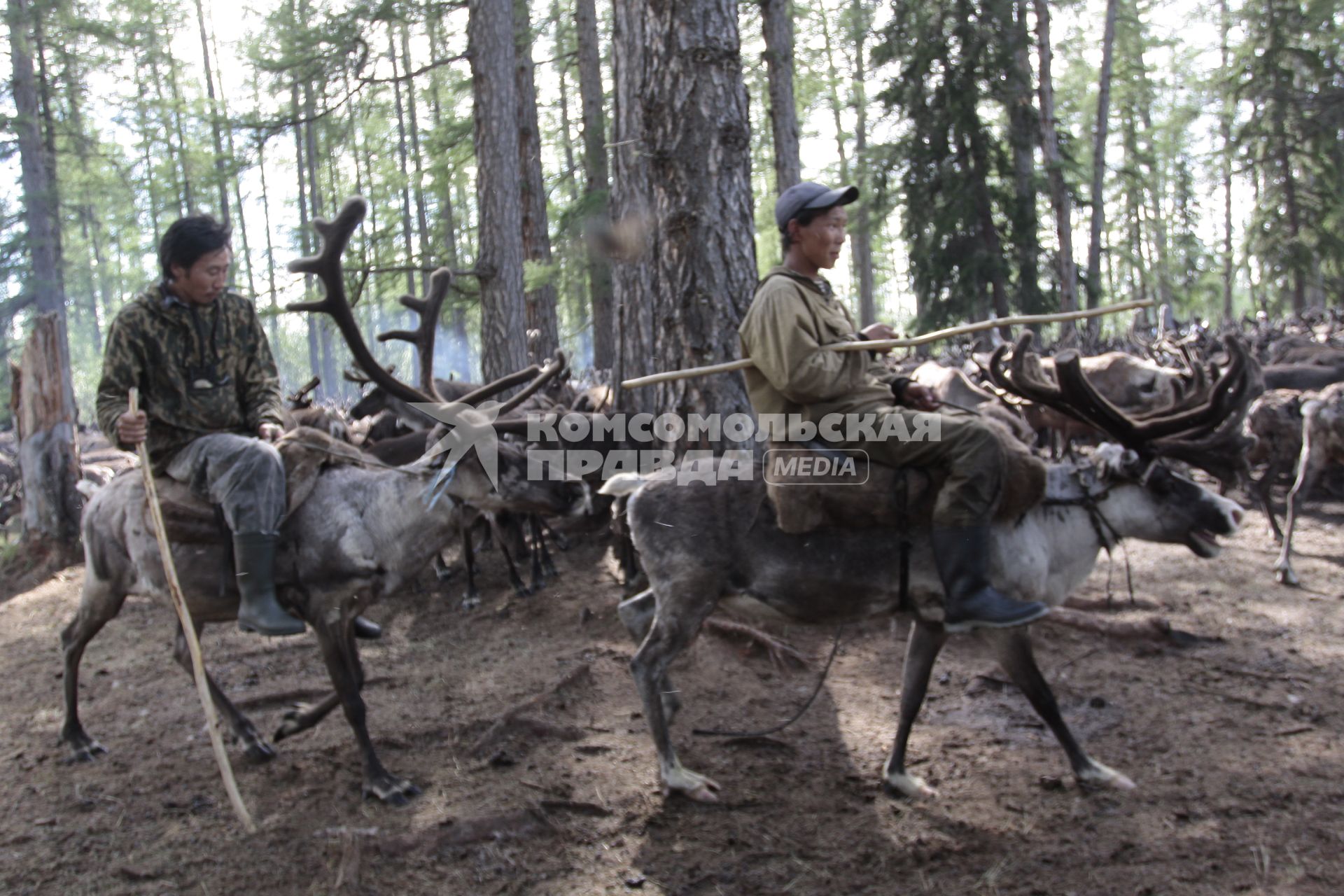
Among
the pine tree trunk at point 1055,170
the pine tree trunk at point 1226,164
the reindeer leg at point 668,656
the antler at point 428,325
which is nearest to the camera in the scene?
the reindeer leg at point 668,656

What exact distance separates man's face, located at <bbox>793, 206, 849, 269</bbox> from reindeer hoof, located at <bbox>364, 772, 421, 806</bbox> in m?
3.27

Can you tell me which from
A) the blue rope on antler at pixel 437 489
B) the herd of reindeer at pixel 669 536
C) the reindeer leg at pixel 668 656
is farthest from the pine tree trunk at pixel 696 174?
the reindeer leg at pixel 668 656

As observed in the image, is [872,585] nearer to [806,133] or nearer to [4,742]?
[4,742]

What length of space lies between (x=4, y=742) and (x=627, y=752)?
12.9ft

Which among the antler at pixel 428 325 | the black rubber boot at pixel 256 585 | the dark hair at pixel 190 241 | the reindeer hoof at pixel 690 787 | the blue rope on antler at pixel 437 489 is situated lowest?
the reindeer hoof at pixel 690 787

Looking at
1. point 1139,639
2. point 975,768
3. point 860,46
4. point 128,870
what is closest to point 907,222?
point 860,46

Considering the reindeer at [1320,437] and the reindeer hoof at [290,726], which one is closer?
the reindeer hoof at [290,726]

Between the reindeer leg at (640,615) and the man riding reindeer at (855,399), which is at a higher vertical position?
the man riding reindeer at (855,399)

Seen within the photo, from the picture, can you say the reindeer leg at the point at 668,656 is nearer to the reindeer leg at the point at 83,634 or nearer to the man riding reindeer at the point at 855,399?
the man riding reindeer at the point at 855,399

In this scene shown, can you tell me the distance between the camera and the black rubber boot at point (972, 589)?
411 cm

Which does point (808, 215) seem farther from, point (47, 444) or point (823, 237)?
point (47, 444)

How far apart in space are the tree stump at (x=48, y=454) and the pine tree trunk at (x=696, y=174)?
25.6 feet

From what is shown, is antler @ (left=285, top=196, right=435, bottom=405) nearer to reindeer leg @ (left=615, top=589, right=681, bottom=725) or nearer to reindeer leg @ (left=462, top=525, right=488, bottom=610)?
reindeer leg @ (left=615, top=589, right=681, bottom=725)

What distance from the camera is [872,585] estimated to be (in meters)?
4.48
